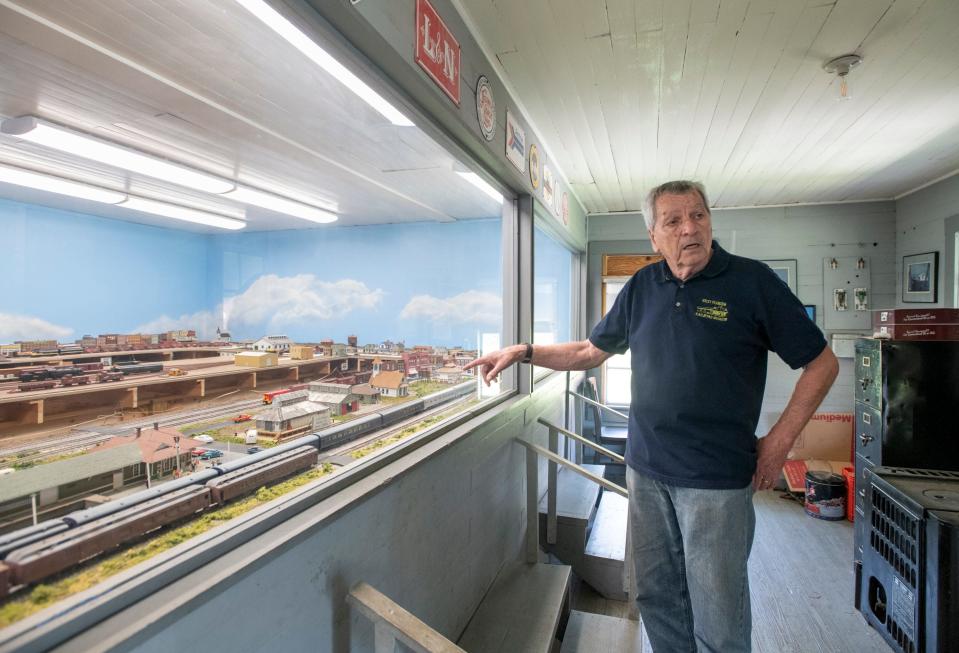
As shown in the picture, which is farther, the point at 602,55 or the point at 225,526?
the point at 602,55

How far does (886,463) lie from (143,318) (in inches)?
130

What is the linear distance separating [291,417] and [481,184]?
62.3 inches

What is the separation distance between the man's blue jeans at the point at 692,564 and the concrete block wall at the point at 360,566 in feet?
2.23

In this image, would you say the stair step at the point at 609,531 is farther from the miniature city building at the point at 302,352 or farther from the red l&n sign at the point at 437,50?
the red l&n sign at the point at 437,50

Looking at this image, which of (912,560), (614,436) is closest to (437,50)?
(912,560)

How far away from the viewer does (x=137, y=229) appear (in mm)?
959

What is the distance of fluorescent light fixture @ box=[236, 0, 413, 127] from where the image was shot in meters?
1.12

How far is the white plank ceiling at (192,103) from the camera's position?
2.68 ft

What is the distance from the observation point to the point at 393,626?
111cm

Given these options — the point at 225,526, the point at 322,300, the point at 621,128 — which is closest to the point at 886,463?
the point at 621,128

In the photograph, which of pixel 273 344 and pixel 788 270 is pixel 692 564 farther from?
pixel 788 270

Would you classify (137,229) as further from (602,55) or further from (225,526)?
(602,55)

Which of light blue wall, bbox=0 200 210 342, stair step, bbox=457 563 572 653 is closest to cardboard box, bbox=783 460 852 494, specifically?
stair step, bbox=457 563 572 653

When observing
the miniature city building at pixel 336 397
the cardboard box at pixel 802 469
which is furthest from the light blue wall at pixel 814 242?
the miniature city building at pixel 336 397
